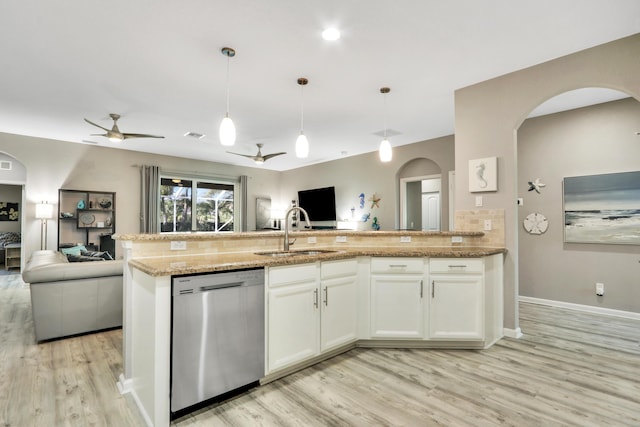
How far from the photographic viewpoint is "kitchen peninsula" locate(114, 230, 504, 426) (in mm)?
2168

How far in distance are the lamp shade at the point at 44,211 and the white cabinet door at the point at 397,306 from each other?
20.1 ft

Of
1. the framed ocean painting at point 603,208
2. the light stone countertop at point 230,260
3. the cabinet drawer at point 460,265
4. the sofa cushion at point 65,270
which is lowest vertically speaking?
the sofa cushion at point 65,270

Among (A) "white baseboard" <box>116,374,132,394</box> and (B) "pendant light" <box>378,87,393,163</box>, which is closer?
(A) "white baseboard" <box>116,374,132,394</box>

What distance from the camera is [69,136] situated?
227 inches

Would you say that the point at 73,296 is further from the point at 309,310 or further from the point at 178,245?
the point at 309,310

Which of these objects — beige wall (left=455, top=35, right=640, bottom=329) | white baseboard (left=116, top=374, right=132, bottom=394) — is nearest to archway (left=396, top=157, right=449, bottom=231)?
beige wall (left=455, top=35, right=640, bottom=329)

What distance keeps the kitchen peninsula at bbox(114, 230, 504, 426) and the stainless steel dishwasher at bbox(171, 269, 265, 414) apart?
0.09m

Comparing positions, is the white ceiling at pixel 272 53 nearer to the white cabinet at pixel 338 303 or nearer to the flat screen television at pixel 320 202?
the white cabinet at pixel 338 303

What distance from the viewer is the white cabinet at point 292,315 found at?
223 cm

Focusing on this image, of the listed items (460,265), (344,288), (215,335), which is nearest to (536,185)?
(460,265)

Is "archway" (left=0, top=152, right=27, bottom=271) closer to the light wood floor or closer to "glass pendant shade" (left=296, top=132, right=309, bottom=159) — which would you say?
the light wood floor

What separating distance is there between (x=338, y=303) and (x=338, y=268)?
11.7 inches

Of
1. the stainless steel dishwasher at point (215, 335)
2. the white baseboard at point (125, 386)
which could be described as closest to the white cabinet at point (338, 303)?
the stainless steel dishwasher at point (215, 335)

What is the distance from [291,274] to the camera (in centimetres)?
233
